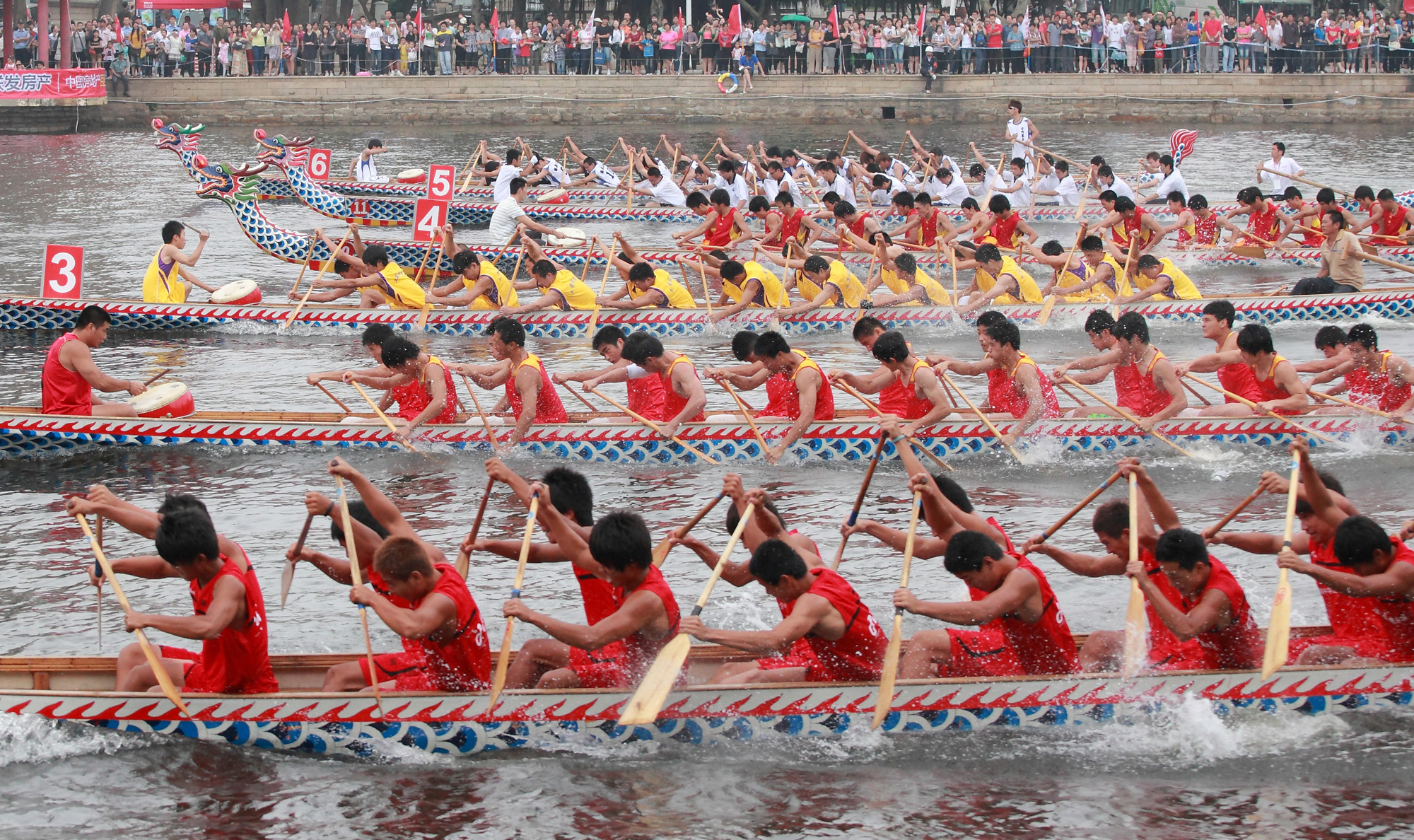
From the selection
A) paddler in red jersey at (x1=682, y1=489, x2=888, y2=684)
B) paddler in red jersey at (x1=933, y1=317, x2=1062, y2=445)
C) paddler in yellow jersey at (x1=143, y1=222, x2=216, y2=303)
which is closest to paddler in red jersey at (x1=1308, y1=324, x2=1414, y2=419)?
paddler in red jersey at (x1=933, y1=317, x2=1062, y2=445)

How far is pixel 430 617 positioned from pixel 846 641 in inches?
79.0

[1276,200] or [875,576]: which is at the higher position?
[1276,200]

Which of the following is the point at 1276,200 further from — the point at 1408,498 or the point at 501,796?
the point at 501,796

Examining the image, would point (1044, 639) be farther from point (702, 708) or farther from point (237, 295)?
point (237, 295)

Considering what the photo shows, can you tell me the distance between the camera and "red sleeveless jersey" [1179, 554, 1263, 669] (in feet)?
23.2

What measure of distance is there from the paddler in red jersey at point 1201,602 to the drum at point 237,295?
1243cm

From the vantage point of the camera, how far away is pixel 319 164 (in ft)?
81.8

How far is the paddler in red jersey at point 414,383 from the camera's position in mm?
11469

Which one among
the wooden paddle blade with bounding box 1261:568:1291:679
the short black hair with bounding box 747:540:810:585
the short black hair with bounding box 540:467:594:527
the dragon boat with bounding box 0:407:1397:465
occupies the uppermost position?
the short black hair with bounding box 540:467:594:527

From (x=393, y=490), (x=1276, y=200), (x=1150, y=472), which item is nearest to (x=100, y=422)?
(x=393, y=490)

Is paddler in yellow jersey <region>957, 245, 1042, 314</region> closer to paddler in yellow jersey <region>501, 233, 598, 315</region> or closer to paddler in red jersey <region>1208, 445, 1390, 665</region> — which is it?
paddler in yellow jersey <region>501, 233, 598, 315</region>

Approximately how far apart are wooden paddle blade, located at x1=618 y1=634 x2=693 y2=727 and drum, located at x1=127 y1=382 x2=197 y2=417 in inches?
269

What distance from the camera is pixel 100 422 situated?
12125mm

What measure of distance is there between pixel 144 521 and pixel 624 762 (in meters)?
2.80
